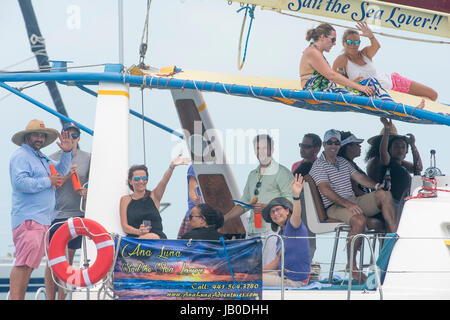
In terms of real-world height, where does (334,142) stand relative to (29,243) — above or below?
above

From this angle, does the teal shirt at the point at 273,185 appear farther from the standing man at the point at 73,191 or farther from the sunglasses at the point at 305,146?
the standing man at the point at 73,191

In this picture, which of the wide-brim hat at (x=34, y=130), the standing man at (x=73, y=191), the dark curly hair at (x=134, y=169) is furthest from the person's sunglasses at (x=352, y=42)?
the wide-brim hat at (x=34, y=130)

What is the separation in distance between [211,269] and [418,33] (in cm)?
290

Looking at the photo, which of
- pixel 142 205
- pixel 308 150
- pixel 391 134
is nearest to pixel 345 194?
pixel 308 150

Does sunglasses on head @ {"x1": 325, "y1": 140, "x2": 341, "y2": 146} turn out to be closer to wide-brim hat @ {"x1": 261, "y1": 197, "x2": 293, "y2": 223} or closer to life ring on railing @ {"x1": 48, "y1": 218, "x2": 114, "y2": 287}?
wide-brim hat @ {"x1": 261, "y1": 197, "x2": 293, "y2": 223}

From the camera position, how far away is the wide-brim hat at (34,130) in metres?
6.55

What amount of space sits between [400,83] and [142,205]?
3.08 meters

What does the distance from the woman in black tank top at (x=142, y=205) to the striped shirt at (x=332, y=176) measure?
1314 millimetres

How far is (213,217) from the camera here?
586 centimetres

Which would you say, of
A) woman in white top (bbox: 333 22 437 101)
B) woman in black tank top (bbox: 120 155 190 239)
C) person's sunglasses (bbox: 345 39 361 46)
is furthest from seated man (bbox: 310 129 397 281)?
woman in black tank top (bbox: 120 155 190 239)

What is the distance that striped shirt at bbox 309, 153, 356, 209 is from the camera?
21.9ft

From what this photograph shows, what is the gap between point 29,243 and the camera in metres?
6.14

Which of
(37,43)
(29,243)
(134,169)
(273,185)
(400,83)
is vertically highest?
(37,43)

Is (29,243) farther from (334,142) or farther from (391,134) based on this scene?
(391,134)
